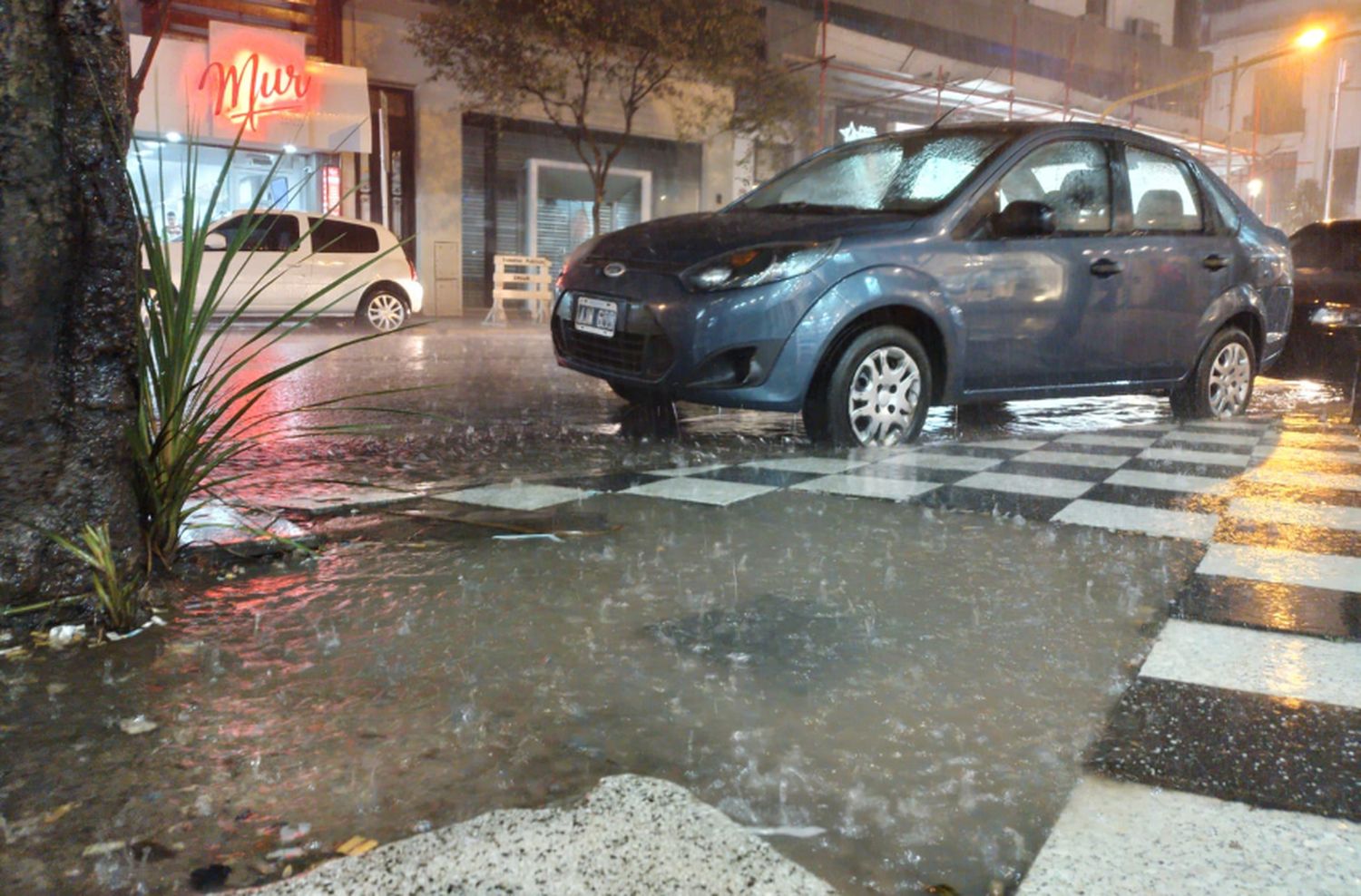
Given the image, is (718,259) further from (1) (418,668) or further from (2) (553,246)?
(2) (553,246)

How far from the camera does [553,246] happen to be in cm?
2434

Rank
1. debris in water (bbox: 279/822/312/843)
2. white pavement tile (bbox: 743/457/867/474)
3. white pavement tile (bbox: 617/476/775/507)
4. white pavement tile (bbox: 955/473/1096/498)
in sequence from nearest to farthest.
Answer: debris in water (bbox: 279/822/312/843)
white pavement tile (bbox: 617/476/775/507)
white pavement tile (bbox: 955/473/1096/498)
white pavement tile (bbox: 743/457/867/474)

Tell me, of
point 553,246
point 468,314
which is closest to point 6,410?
point 468,314

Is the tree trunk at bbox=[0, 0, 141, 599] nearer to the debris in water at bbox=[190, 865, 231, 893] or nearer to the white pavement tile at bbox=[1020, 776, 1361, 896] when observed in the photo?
the debris in water at bbox=[190, 865, 231, 893]

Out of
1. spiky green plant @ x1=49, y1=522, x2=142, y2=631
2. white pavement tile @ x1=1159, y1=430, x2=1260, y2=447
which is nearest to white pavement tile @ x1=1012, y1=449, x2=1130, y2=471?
white pavement tile @ x1=1159, y1=430, x2=1260, y2=447

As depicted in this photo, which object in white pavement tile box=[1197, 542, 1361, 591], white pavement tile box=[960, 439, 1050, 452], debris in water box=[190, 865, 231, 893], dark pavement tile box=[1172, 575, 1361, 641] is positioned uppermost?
white pavement tile box=[960, 439, 1050, 452]

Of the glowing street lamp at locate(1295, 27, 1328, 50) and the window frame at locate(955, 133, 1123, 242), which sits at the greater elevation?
the glowing street lamp at locate(1295, 27, 1328, 50)

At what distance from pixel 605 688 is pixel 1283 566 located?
2283 mm

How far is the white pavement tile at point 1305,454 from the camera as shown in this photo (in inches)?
233

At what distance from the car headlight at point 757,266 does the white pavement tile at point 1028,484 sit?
1.26 m

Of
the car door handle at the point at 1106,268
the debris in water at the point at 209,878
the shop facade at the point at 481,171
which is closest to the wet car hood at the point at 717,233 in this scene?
the car door handle at the point at 1106,268

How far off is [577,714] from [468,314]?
20970 millimetres

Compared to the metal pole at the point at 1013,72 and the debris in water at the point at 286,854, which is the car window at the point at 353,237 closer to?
the debris in water at the point at 286,854

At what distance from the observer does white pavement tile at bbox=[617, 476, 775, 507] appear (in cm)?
434
